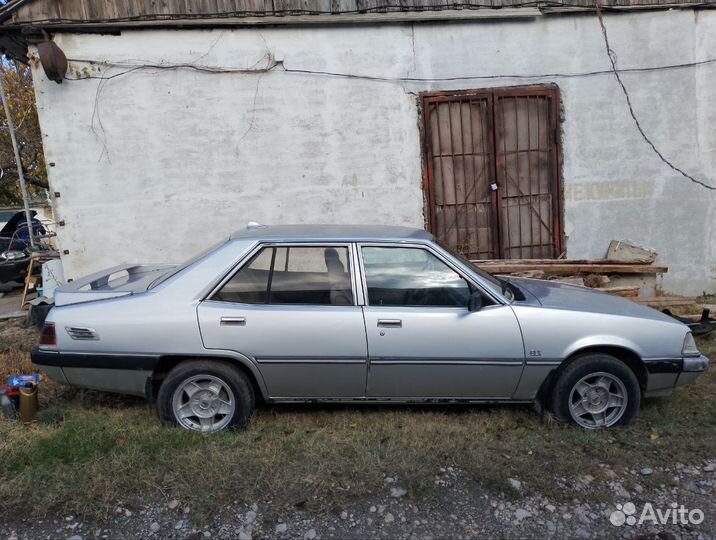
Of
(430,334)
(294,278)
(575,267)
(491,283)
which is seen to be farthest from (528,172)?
(294,278)

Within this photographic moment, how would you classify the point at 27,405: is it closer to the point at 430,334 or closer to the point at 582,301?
the point at 430,334

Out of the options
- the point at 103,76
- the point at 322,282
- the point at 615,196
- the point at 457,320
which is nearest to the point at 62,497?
the point at 322,282

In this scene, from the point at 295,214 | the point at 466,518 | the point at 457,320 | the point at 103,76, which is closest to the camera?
the point at 466,518

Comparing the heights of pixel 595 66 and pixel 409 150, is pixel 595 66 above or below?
above

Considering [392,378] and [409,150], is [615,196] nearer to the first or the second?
[409,150]

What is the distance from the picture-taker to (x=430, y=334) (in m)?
3.77

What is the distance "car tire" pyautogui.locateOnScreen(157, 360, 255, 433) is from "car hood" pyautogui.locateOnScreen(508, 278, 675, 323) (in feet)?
7.00

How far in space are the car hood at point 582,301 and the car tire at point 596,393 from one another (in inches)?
14.2

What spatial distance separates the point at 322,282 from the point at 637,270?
4.99 m

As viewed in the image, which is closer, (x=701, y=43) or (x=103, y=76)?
(x=103, y=76)

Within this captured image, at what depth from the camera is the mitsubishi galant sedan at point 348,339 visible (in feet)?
12.4

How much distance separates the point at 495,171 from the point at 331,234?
4240mm

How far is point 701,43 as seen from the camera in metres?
7.53
